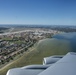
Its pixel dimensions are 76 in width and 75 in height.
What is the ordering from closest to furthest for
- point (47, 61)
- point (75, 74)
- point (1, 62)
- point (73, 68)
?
1. point (75, 74)
2. point (73, 68)
3. point (47, 61)
4. point (1, 62)

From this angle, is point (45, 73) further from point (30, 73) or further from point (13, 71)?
point (13, 71)

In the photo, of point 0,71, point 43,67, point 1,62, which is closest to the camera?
point 43,67

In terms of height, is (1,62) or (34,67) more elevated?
(34,67)

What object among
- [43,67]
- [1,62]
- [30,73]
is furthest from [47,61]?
[1,62]

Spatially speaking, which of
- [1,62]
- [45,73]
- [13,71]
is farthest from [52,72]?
[1,62]

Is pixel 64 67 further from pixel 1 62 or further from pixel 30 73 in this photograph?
pixel 1 62

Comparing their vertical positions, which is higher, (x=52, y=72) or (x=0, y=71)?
(x=52, y=72)

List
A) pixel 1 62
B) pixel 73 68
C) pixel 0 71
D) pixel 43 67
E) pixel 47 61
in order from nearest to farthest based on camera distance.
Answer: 1. pixel 73 68
2. pixel 43 67
3. pixel 47 61
4. pixel 0 71
5. pixel 1 62

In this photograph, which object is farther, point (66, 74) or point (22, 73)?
point (22, 73)

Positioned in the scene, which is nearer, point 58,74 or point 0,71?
point 58,74

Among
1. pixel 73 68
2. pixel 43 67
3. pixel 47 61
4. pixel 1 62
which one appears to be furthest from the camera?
pixel 1 62
